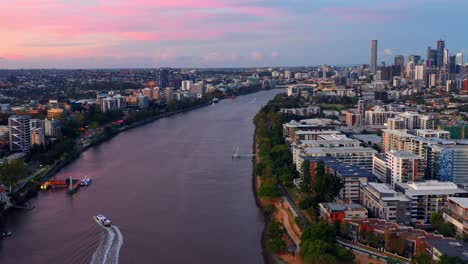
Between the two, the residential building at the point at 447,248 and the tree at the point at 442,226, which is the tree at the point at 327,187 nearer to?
the tree at the point at 442,226

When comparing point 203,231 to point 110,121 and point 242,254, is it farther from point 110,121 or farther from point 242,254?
point 110,121

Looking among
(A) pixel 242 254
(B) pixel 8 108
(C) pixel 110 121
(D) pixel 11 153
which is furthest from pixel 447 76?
(A) pixel 242 254

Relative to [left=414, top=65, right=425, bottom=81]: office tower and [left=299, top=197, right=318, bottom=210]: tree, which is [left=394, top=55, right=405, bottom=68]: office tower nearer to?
[left=414, top=65, right=425, bottom=81]: office tower

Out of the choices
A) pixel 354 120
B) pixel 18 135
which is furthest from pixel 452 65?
pixel 18 135

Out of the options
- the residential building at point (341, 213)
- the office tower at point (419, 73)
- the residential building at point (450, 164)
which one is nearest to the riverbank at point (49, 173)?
the residential building at point (341, 213)

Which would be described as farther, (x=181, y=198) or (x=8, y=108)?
(x=8, y=108)

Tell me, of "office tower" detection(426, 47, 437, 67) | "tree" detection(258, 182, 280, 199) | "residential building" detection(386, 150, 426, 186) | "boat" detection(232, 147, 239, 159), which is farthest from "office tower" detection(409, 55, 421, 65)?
"tree" detection(258, 182, 280, 199)
